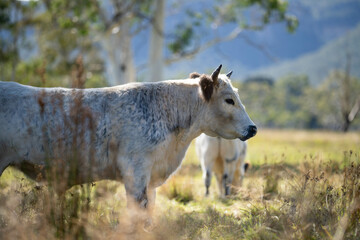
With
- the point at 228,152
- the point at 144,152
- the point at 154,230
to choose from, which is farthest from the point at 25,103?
the point at 228,152

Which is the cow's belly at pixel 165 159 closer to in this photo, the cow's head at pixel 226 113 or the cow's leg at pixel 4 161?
the cow's head at pixel 226 113

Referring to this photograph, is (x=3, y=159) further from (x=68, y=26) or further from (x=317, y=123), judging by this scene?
(x=317, y=123)

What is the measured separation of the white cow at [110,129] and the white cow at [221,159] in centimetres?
290

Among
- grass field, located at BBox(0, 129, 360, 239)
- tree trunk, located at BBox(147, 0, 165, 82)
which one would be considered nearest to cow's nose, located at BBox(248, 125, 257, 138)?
grass field, located at BBox(0, 129, 360, 239)

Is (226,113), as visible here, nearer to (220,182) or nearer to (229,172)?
(229,172)

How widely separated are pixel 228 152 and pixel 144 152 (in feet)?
12.8

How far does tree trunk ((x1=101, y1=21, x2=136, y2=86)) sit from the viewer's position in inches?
821

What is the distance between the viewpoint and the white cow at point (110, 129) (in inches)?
178

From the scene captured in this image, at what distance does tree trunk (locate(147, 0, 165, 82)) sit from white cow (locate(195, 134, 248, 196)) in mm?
12532

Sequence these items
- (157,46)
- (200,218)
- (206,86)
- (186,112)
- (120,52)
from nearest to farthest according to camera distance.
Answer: (206,86), (186,112), (200,218), (157,46), (120,52)

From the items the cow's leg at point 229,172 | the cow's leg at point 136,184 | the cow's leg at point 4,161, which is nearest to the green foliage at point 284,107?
the cow's leg at point 229,172

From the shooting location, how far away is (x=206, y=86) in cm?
511

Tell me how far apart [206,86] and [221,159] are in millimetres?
3634

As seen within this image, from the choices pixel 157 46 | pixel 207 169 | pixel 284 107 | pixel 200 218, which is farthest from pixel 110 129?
pixel 284 107
